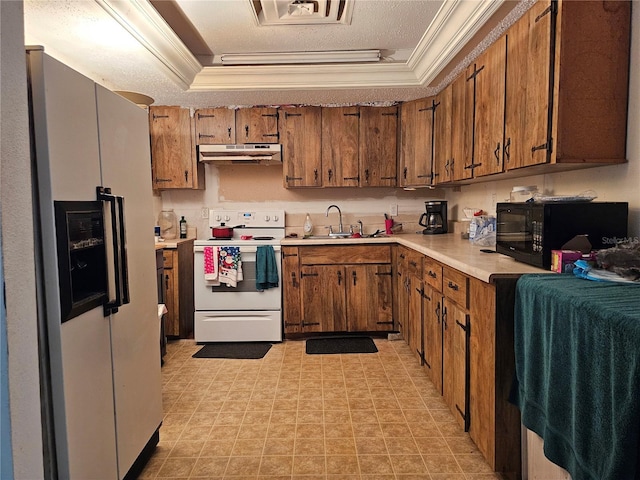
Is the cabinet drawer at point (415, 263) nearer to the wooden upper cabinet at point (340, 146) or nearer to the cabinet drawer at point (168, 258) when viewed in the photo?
the wooden upper cabinet at point (340, 146)

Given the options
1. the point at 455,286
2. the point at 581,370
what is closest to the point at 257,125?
the point at 455,286

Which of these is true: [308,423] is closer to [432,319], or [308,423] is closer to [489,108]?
[432,319]

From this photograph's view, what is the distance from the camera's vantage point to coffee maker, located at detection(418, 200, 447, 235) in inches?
148

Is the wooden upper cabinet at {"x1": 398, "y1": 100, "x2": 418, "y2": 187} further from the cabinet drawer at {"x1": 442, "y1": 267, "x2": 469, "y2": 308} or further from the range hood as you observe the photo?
the cabinet drawer at {"x1": 442, "y1": 267, "x2": 469, "y2": 308}

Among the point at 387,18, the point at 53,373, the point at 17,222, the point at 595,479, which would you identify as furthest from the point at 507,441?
the point at 387,18

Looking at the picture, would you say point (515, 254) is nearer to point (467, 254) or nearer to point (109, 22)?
point (467, 254)

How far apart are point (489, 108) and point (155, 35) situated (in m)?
2.13

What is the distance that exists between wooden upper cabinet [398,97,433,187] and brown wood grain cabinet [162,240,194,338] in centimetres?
228

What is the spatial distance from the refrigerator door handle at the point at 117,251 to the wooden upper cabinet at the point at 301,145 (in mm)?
A: 2394

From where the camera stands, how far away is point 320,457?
1.94 meters

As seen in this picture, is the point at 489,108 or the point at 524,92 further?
the point at 489,108

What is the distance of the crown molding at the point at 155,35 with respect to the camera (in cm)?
213

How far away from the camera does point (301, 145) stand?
3.89 m

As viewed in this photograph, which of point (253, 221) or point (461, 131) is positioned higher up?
point (461, 131)
